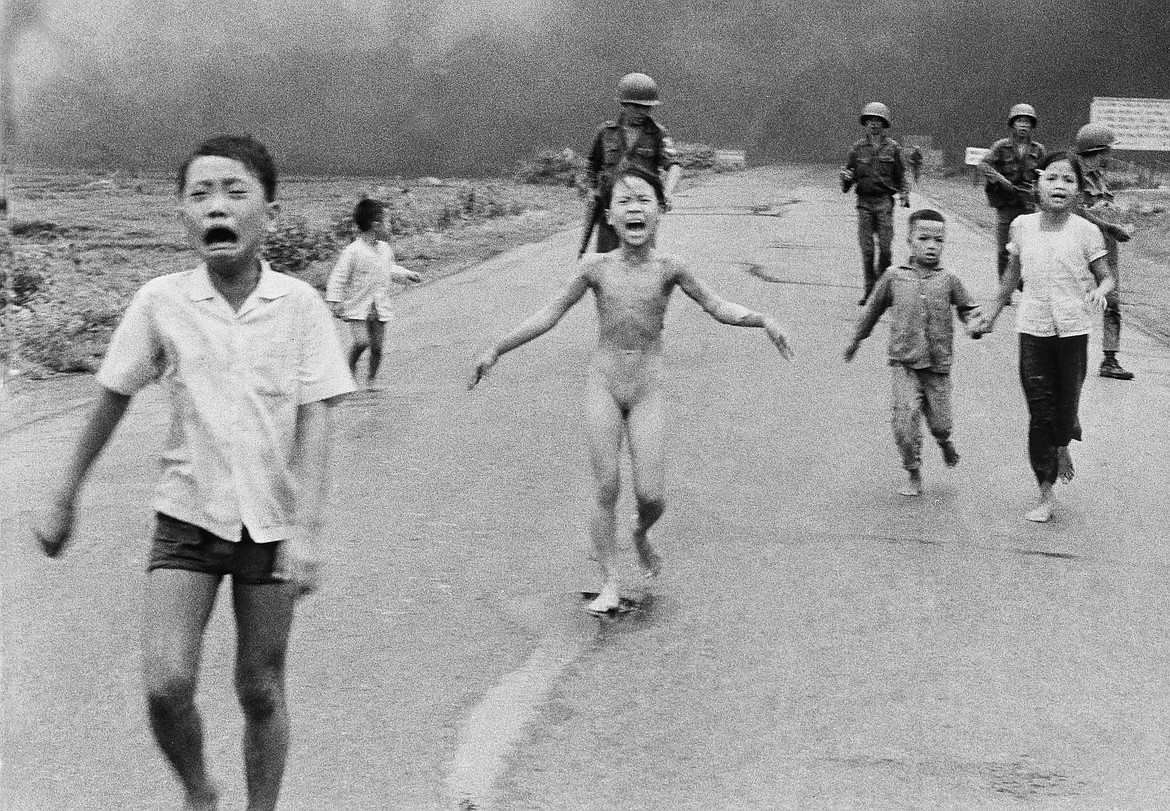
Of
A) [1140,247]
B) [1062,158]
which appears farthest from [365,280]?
[1140,247]

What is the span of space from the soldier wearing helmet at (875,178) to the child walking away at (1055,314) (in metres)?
6.63

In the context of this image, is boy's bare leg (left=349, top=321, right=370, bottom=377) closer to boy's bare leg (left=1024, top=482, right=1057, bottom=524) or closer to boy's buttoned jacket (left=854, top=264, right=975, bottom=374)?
boy's buttoned jacket (left=854, top=264, right=975, bottom=374)

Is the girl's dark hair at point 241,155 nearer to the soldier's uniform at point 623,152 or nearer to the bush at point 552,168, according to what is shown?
the soldier's uniform at point 623,152

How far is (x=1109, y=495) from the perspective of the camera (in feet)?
25.9

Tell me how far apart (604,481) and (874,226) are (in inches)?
353

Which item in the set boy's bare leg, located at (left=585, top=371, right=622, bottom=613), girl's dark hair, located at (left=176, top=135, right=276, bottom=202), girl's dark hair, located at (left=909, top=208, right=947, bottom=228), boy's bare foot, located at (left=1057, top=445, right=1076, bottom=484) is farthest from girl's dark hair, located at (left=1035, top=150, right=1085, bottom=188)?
girl's dark hair, located at (left=176, top=135, right=276, bottom=202)

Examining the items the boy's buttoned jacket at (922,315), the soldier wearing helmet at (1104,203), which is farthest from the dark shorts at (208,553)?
the soldier wearing helmet at (1104,203)

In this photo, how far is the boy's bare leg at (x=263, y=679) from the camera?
A: 3.68 meters

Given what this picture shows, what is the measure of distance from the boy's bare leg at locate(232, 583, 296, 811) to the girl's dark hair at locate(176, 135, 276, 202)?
3.27ft

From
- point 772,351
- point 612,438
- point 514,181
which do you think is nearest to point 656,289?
point 612,438

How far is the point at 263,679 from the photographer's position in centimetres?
370

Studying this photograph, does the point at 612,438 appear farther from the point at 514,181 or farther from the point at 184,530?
the point at 514,181

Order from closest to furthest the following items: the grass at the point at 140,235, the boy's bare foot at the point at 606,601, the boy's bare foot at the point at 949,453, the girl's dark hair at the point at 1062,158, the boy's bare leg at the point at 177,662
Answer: the boy's bare leg at the point at 177,662 → the boy's bare foot at the point at 606,601 → the girl's dark hair at the point at 1062,158 → the boy's bare foot at the point at 949,453 → the grass at the point at 140,235

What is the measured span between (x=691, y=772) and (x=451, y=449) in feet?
14.7
